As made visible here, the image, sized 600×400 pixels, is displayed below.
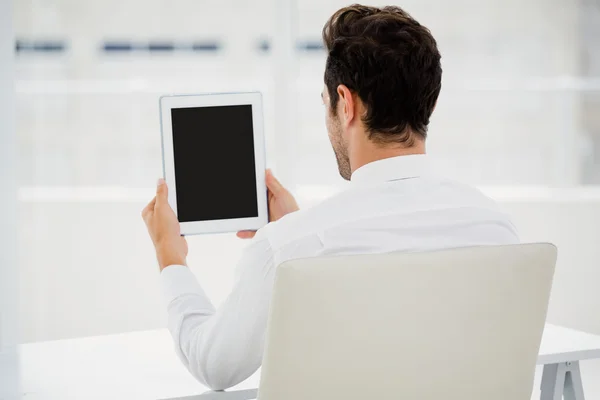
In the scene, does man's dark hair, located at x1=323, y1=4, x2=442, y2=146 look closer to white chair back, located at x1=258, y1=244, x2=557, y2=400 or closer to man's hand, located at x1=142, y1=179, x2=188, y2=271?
white chair back, located at x1=258, y1=244, x2=557, y2=400

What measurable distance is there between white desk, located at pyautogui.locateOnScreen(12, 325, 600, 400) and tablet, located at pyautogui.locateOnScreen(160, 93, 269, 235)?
270 millimetres

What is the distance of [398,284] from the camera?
1021 mm

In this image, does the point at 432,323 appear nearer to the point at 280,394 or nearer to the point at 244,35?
the point at 280,394

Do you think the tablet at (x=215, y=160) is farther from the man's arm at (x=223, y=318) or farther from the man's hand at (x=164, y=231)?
the man's arm at (x=223, y=318)

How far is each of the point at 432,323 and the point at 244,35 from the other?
2.94m

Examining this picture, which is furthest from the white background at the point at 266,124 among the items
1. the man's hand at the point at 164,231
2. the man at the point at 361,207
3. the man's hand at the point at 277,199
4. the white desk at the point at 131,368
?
the man at the point at 361,207

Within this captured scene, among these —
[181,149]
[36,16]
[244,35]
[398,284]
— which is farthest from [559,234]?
[398,284]

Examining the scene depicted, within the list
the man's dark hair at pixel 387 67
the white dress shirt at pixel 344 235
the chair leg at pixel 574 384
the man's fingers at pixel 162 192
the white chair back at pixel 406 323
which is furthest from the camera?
the chair leg at pixel 574 384

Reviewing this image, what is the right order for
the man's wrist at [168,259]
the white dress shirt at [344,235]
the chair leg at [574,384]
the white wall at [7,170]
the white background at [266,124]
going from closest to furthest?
the white dress shirt at [344,235] → the man's wrist at [168,259] → the chair leg at [574,384] → the white wall at [7,170] → the white background at [266,124]

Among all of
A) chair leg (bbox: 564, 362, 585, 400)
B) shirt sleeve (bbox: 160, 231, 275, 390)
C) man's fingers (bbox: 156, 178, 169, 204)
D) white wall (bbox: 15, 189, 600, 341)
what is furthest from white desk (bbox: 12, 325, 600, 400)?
white wall (bbox: 15, 189, 600, 341)

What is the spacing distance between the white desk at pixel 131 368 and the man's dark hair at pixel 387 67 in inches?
19.3

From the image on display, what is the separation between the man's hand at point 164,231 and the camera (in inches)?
52.3

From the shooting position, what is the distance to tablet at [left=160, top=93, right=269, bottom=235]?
1472 millimetres

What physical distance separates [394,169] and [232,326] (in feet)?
1.10
